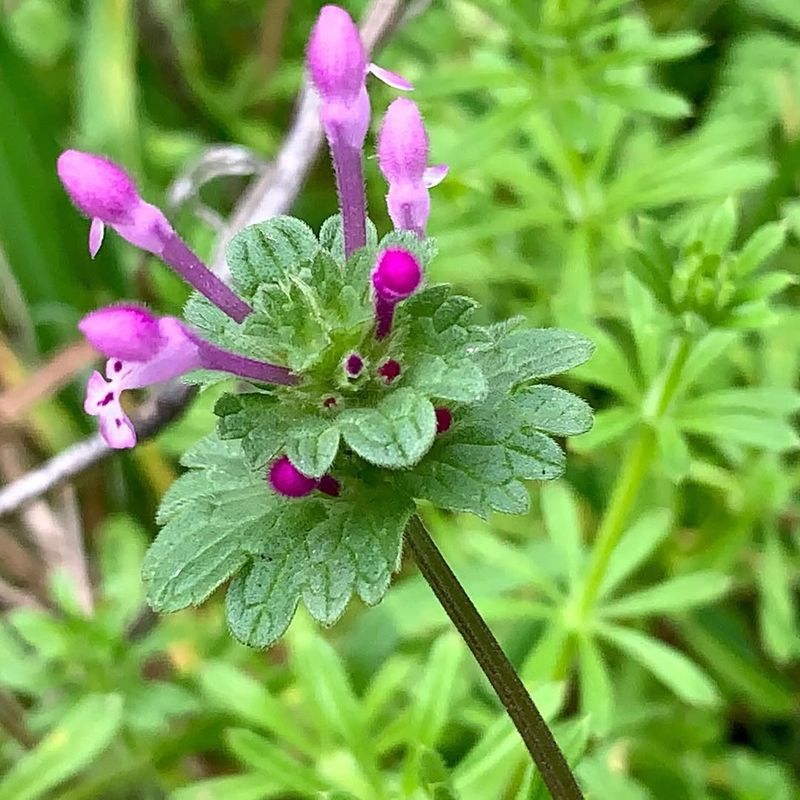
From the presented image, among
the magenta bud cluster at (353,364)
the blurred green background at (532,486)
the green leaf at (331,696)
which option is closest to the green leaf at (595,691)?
the blurred green background at (532,486)

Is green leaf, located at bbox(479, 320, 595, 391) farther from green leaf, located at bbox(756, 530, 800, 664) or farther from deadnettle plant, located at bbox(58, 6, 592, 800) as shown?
green leaf, located at bbox(756, 530, 800, 664)

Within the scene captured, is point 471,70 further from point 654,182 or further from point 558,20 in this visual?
point 654,182

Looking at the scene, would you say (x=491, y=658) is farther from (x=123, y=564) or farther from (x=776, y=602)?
(x=123, y=564)

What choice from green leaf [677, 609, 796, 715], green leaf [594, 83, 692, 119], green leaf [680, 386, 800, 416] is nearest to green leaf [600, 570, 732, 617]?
green leaf [680, 386, 800, 416]

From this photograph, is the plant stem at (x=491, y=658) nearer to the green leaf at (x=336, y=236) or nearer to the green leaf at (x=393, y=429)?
the green leaf at (x=393, y=429)

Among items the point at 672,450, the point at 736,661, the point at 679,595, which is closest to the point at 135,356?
the point at 672,450
